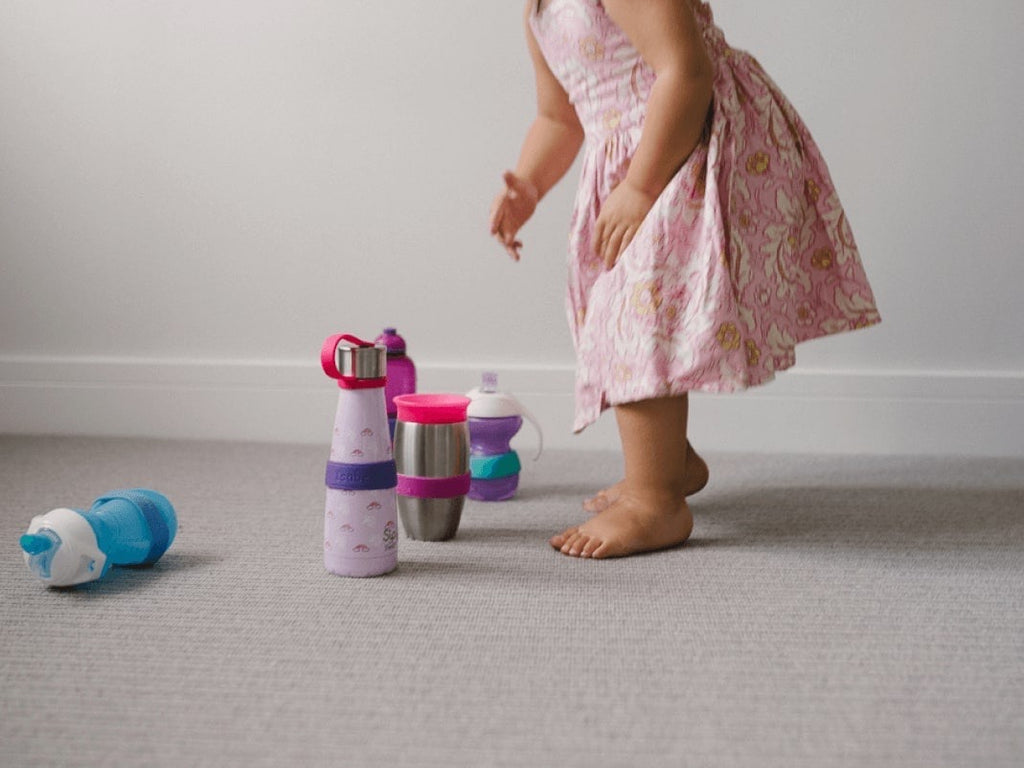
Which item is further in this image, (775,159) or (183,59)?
(183,59)

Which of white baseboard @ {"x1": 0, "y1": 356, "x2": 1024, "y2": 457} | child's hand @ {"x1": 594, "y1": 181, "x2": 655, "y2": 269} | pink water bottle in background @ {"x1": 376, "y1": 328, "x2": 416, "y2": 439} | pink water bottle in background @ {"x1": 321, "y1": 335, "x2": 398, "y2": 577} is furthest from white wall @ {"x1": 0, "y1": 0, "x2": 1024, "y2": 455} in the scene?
pink water bottle in background @ {"x1": 321, "y1": 335, "x2": 398, "y2": 577}

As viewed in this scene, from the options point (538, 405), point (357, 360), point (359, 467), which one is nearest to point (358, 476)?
point (359, 467)

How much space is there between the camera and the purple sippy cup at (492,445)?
4.31 ft

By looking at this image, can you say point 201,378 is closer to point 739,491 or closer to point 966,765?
point 739,491

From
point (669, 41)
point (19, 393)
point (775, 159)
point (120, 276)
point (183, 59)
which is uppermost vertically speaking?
point (183, 59)

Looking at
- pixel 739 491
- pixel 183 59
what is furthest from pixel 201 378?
pixel 739 491

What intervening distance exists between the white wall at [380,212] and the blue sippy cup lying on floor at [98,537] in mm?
776

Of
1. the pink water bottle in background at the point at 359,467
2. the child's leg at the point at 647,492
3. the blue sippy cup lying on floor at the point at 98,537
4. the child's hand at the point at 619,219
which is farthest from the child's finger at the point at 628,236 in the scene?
the blue sippy cup lying on floor at the point at 98,537

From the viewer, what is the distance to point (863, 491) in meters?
1.40

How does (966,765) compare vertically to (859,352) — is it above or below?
below

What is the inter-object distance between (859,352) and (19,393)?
1.49 metres

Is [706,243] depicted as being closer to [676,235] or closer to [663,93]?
[676,235]

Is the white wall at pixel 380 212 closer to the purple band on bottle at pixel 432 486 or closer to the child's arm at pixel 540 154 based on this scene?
the child's arm at pixel 540 154

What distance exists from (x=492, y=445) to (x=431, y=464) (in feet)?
0.81
